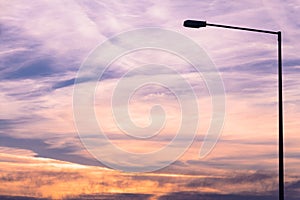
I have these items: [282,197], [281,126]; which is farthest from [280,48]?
[282,197]

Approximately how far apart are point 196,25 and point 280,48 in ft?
11.1

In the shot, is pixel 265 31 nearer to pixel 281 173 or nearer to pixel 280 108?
pixel 280 108

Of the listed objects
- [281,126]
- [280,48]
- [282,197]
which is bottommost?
[282,197]

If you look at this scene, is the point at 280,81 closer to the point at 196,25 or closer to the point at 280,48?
the point at 280,48

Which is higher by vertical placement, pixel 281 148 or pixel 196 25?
pixel 196 25

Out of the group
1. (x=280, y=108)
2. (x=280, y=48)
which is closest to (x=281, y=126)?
(x=280, y=108)

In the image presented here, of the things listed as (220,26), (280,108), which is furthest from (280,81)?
(220,26)

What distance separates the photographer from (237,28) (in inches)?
1316

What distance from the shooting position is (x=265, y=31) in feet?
111

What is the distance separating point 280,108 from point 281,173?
2468 millimetres

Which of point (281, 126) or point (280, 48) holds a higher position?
point (280, 48)

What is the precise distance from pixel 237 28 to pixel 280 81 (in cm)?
260

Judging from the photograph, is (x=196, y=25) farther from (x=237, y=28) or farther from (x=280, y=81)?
(x=280, y=81)

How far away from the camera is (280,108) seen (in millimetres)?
33250
